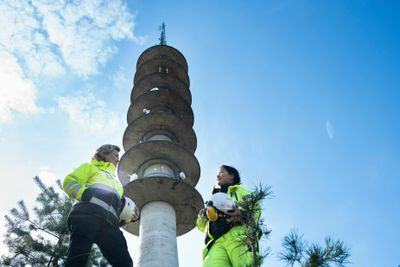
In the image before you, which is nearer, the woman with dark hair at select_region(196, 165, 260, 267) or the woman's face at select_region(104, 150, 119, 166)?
the woman with dark hair at select_region(196, 165, 260, 267)

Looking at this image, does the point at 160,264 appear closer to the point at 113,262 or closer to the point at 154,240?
the point at 154,240

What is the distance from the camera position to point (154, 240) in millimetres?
9531

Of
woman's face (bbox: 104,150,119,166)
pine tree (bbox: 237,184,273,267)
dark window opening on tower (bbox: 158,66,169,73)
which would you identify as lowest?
pine tree (bbox: 237,184,273,267)

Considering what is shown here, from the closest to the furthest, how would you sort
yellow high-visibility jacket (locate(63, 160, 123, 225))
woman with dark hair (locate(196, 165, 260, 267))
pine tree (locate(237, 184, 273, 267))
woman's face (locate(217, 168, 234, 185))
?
1. pine tree (locate(237, 184, 273, 267))
2. woman with dark hair (locate(196, 165, 260, 267))
3. yellow high-visibility jacket (locate(63, 160, 123, 225))
4. woman's face (locate(217, 168, 234, 185))

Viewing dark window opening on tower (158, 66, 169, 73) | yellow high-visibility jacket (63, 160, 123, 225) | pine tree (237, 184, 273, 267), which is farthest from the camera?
dark window opening on tower (158, 66, 169, 73)

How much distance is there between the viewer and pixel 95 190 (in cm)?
568

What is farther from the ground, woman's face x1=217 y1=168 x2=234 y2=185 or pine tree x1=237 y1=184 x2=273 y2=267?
woman's face x1=217 y1=168 x2=234 y2=185

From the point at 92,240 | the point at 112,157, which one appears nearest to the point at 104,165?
the point at 112,157

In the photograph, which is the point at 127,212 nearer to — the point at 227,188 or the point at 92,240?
the point at 92,240

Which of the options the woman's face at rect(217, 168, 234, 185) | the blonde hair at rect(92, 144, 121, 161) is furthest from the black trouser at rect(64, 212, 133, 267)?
the woman's face at rect(217, 168, 234, 185)

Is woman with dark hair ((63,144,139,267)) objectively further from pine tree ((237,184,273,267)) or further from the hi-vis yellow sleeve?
pine tree ((237,184,273,267))

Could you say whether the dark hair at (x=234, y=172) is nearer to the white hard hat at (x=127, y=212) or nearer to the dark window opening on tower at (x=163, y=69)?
the white hard hat at (x=127, y=212)

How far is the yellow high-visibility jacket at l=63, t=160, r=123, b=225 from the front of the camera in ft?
18.1

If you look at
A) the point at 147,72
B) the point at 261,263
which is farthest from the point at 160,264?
the point at 147,72
